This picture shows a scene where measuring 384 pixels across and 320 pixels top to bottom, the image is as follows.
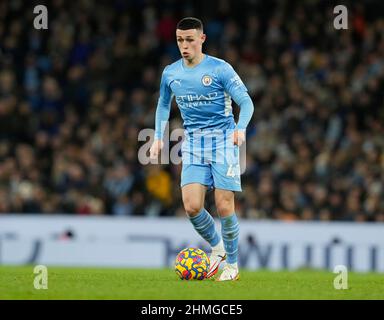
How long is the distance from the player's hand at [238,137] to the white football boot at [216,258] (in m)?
1.64

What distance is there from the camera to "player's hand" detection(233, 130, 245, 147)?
31.9 feet

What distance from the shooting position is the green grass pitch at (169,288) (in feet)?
29.0

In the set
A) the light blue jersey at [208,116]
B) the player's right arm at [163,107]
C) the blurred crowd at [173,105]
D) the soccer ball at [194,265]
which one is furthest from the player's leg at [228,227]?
the blurred crowd at [173,105]

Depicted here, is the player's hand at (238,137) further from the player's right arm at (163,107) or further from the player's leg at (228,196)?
the player's right arm at (163,107)

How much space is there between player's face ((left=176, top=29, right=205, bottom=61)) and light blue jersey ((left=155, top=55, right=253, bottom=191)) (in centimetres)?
19

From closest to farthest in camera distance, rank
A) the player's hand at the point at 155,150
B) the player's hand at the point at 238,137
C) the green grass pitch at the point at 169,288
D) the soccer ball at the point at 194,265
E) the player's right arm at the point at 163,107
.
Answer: the green grass pitch at the point at 169,288 → the player's hand at the point at 238,137 → the player's hand at the point at 155,150 → the soccer ball at the point at 194,265 → the player's right arm at the point at 163,107

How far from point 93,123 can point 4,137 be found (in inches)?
71.8

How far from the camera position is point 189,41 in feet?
33.8

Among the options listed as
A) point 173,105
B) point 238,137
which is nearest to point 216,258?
point 238,137

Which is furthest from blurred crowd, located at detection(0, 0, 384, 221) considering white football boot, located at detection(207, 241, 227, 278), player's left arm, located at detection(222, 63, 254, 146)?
player's left arm, located at detection(222, 63, 254, 146)

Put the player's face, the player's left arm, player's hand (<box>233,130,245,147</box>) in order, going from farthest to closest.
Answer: the player's face, the player's left arm, player's hand (<box>233,130,245,147</box>)

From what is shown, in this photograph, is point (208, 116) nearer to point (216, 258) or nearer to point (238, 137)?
point (238, 137)

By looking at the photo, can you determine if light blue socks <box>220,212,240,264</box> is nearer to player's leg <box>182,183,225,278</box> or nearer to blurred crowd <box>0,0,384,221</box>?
player's leg <box>182,183,225,278</box>

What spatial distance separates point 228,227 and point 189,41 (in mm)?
1988
